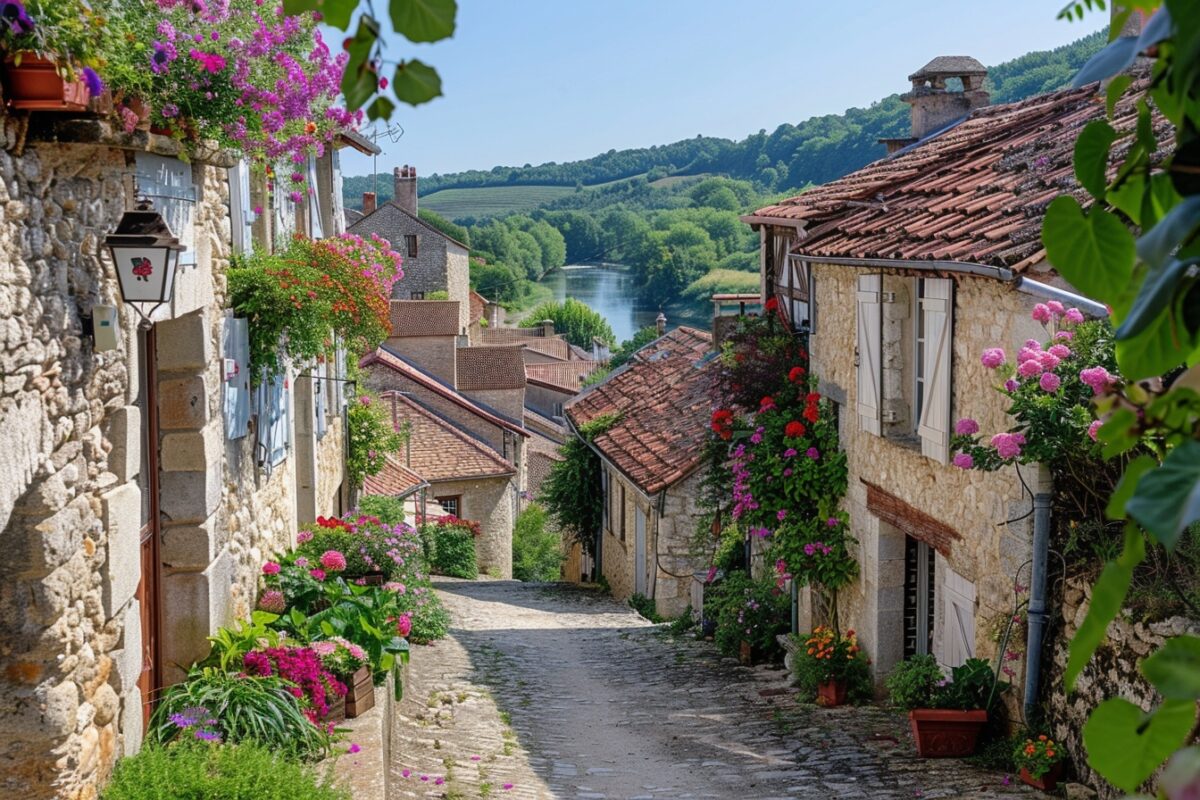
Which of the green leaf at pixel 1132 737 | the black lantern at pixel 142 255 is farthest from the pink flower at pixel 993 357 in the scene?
the green leaf at pixel 1132 737

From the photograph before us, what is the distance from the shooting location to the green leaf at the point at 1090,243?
43.2 inches

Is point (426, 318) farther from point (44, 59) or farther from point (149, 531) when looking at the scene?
point (44, 59)

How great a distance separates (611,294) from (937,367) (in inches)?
5402

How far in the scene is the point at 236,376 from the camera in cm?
704

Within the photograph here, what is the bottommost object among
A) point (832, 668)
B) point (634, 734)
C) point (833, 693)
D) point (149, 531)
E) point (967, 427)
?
point (634, 734)

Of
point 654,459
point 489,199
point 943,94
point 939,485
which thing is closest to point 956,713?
point 939,485

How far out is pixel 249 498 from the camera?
7.59m

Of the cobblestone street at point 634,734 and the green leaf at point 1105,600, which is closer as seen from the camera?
the green leaf at point 1105,600

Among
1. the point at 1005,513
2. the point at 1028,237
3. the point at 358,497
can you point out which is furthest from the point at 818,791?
the point at 358,497

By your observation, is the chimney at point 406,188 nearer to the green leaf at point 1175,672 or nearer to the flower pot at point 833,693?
the flower pot at point 833,693

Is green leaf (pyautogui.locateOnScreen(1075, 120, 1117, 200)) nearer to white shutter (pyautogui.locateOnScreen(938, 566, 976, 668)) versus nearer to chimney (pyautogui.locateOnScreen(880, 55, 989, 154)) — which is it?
white shutter (pyautogui.locateOnScreen(938, 566, 976, 668))

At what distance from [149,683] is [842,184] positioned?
8827 mm

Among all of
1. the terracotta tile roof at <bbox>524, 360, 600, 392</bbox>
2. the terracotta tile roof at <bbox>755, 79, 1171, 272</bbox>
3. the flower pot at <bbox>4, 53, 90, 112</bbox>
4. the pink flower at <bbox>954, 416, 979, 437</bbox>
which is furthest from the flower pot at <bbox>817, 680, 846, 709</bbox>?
the terracotta tile roof at <bbox>524, 360, 600, 392</bbox>

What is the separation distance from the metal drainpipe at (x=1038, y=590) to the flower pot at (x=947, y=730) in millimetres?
508
